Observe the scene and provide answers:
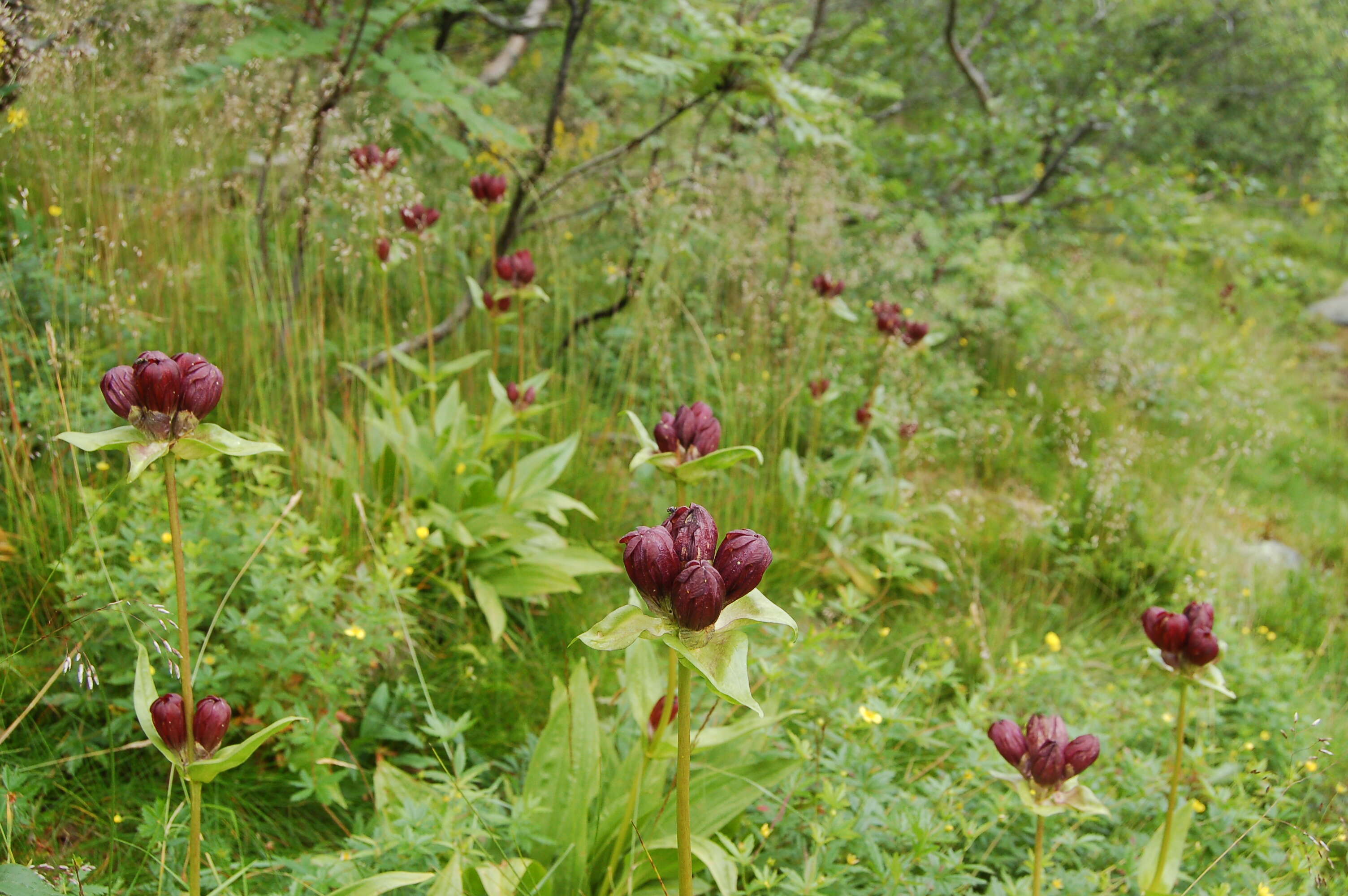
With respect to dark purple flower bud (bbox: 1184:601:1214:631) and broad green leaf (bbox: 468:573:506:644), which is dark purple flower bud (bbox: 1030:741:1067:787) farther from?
broad green leaf (bbox: 468:573:506:644)

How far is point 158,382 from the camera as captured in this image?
962mm

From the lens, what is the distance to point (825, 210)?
359cm

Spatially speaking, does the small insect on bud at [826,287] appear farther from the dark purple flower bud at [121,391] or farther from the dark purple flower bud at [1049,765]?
the dark purple flower bud at [121,391]

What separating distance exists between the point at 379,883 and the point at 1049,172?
4988 millimetres

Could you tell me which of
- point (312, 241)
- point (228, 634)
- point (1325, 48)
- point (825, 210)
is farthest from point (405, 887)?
point (1325, 48)

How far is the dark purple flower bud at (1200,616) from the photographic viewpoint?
1353 mm

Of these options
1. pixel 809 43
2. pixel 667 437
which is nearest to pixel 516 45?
pixel 809 43

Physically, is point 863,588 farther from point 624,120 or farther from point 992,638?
point 624,120

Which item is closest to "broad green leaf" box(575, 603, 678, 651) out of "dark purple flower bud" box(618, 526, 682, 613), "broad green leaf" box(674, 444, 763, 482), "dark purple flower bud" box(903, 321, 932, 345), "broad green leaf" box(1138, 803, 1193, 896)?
"dark purple flower bud" box(618, 526, 682, 613)

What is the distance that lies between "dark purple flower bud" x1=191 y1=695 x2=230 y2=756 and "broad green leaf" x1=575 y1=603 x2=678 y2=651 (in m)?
0.48

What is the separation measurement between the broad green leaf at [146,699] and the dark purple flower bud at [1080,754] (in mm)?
1187

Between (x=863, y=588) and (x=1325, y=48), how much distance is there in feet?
21.3

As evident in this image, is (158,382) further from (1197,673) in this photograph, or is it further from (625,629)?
(1197,673)

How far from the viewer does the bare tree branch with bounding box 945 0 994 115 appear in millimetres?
4746
